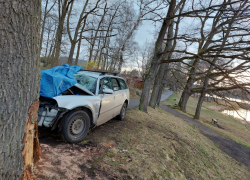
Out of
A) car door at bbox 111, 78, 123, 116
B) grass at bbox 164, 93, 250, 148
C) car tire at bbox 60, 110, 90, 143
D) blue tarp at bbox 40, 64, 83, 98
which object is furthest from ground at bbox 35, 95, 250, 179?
grass at bbox 164, 93, 250, 148

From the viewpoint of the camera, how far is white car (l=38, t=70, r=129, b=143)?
3.00 meters

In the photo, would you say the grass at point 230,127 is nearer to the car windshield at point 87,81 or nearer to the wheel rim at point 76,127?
the car windshield at point 87,81

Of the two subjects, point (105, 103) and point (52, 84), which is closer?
point (52, 84)

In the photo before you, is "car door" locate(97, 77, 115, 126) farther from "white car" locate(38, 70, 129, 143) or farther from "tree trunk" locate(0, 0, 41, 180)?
"tree trunk" locate(0, 0, 41, 180)

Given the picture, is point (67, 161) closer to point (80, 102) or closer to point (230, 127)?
point (80, 102)

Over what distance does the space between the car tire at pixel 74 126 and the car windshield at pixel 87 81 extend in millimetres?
817

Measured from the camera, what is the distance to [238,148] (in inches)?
356

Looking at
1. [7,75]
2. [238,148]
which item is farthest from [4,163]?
[238,148]

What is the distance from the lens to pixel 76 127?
339 cm

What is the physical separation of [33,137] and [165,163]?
3009 mm

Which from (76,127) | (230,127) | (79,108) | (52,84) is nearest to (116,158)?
(76,127)

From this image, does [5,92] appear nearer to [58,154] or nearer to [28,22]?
[28,22]

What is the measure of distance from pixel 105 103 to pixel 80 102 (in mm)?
958

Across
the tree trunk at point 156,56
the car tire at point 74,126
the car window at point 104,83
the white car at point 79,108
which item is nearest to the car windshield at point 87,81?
the white car at point 79,108
